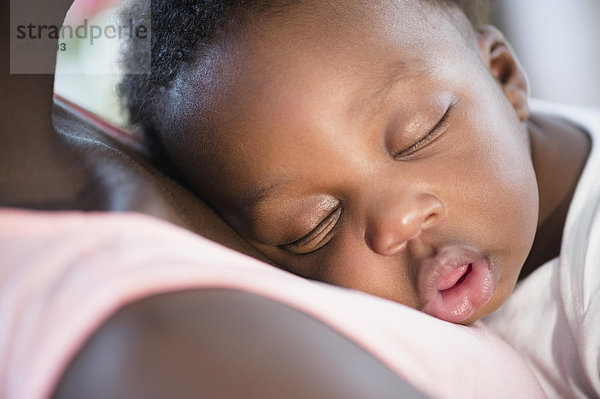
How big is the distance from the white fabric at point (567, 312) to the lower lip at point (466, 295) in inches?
5.6

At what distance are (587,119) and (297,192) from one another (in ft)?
2.33

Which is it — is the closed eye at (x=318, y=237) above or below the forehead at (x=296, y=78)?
below

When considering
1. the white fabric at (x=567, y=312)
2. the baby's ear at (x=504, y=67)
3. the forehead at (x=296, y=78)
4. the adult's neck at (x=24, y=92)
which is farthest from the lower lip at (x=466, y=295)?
the adult's neck at (x=24, y=92)

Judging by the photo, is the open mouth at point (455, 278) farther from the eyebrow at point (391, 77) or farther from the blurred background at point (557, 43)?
the blurred background at point (557, 43)

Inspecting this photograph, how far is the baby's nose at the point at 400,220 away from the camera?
0.79 m

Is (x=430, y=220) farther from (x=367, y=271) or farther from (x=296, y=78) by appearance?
(x=296, y=78)

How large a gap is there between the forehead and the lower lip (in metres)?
0.26

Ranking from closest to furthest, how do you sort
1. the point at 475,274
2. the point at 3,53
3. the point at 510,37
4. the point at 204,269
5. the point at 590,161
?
1. the point at 204,269
2. the point at 3,53
3. the point at 475,274
4. the point at 590,161
5. the point at 510,37

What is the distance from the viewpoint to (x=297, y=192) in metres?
0.87

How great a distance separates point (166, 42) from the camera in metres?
0.99

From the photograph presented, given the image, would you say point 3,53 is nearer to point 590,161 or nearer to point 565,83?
point 590,161

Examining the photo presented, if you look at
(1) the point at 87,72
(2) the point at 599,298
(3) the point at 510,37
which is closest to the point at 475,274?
(2) the point at 599,298

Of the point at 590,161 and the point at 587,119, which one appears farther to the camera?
the point at 587,119

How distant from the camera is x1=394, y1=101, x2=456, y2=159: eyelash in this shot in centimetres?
86
